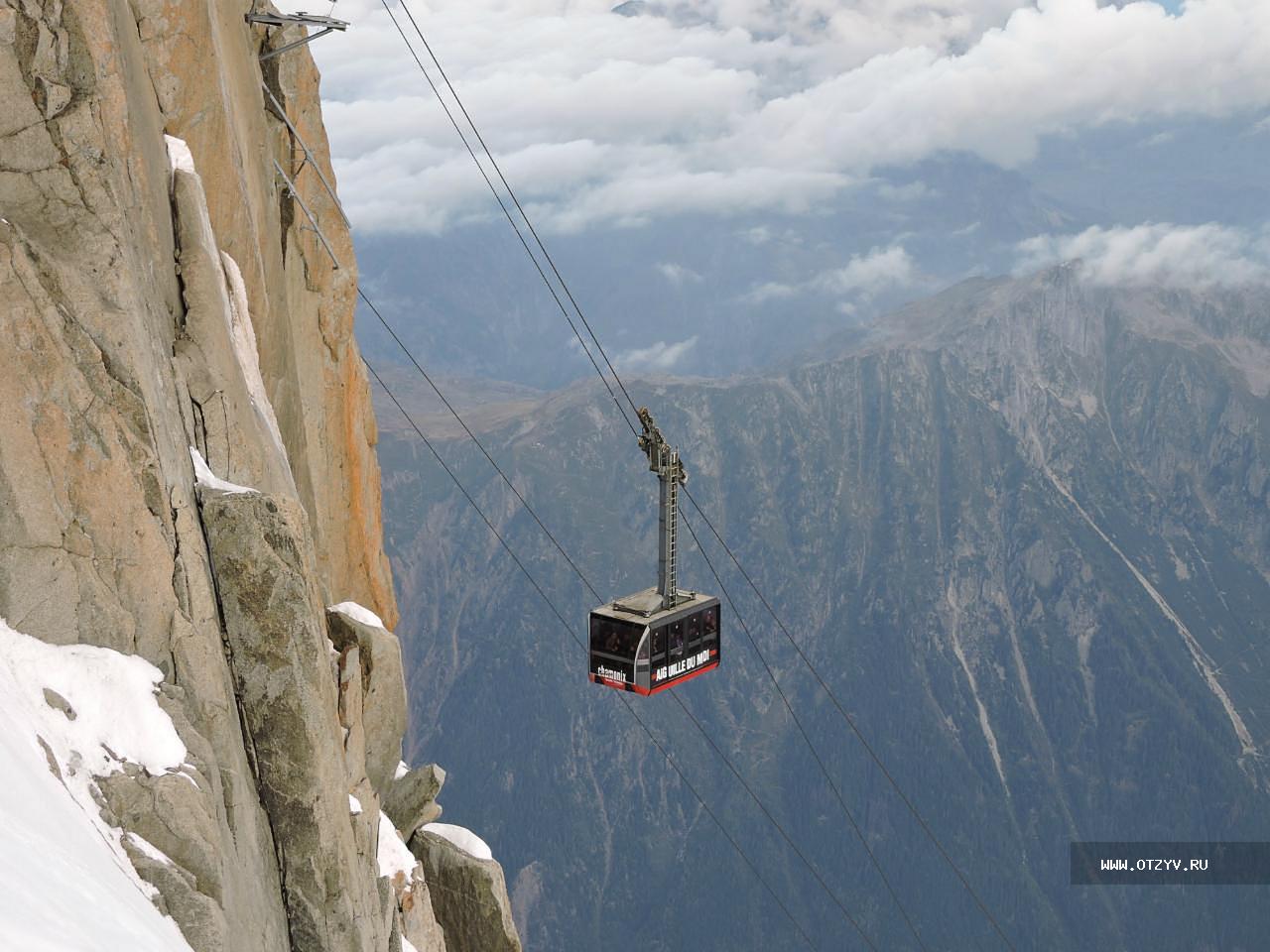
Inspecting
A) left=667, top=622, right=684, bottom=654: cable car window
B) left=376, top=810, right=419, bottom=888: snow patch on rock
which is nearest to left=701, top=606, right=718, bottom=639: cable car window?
left=667, top=622, right=684, bottom=654: cable car window

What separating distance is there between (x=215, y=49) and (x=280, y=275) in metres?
6.06

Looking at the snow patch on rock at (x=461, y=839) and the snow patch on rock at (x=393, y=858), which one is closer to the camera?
the snow patch on rock at (x=393, y=858)

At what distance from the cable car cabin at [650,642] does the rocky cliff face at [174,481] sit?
1148 cm

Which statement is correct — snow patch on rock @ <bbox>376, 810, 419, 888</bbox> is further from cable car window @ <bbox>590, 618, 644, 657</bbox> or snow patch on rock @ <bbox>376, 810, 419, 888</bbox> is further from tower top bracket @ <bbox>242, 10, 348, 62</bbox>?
tower top bracket @ <bbox>242, 10, 348, 62</bbox>

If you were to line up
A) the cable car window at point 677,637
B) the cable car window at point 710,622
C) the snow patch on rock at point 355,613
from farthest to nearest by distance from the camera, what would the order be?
the cable car window at point 710,622
the cable car window at point 677,637
the snow patch on rock at point 355,613

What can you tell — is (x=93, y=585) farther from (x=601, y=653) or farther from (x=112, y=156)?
(x=601, y=653)

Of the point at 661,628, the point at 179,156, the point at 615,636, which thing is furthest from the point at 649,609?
the point at 179,156

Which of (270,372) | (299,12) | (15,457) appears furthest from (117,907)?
(299,12)

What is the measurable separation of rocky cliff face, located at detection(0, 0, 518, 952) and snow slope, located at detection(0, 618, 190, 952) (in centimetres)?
15

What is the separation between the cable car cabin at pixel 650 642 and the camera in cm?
3531

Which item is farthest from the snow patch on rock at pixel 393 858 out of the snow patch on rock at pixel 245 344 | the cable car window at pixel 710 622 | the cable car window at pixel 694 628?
the cable car window at pixel 710 622

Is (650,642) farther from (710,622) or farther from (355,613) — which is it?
(355,613)

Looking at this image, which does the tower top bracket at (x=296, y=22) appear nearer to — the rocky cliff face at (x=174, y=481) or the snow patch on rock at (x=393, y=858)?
the rocky cliff face at (x=174, y=481)

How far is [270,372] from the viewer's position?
25703 mm
